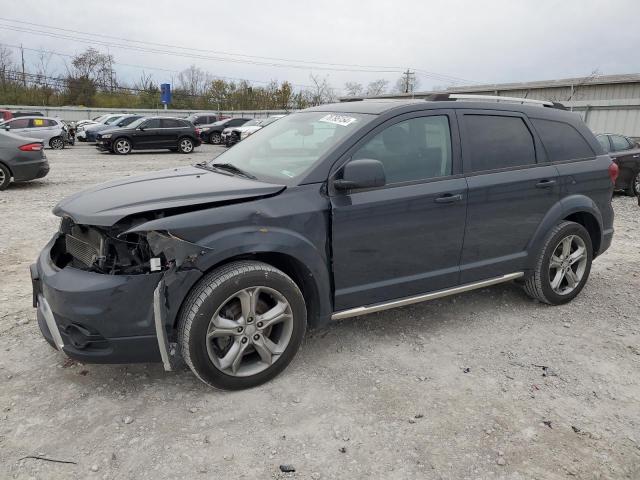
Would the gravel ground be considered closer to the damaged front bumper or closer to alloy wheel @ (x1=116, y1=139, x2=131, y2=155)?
the damaged front bumper

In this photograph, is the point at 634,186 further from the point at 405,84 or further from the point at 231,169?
the point at 405,84

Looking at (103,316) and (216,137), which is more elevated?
(216,137)

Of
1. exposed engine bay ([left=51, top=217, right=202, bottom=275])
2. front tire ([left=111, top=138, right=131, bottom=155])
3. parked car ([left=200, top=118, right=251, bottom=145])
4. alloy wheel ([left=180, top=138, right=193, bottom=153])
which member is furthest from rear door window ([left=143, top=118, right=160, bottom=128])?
exposed engine bay ([left=51, top=217, right=202, bottom=275])

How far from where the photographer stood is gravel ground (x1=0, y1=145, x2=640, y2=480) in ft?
8.25

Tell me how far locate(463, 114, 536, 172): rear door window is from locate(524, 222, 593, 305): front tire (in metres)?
0.74

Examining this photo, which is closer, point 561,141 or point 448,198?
point 448,198

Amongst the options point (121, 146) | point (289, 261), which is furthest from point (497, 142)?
point (121, 146)

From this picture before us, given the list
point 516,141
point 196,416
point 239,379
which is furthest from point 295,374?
point 516,141

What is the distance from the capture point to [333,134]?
3.54 m

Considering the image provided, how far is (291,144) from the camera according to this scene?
3.83 m

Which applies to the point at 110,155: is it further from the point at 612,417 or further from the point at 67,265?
the point at 612,417

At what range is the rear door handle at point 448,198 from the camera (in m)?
3.63

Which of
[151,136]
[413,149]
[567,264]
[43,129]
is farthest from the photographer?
[43,129]

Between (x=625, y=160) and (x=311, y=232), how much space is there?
33.0 feet
